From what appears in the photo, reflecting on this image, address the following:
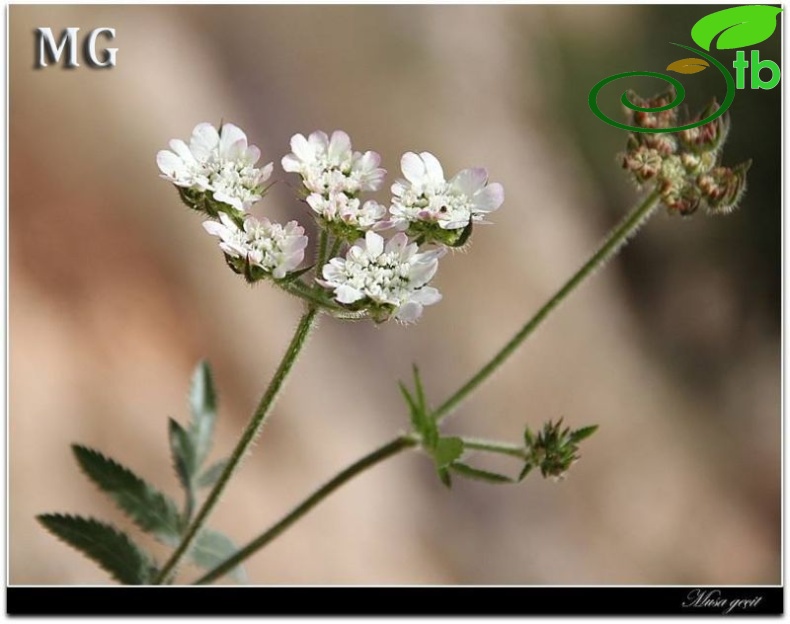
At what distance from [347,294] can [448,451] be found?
1.37ft

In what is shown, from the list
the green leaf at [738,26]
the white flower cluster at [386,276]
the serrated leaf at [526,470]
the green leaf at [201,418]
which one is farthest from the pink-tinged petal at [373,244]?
the green leaf at [738,26]

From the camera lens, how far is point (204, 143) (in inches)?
87.7

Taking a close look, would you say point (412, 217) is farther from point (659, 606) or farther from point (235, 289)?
point (235, 289)

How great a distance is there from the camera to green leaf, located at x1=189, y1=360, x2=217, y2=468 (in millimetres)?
2748

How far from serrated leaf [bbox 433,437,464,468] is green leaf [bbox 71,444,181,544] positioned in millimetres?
920

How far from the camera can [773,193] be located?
4719mm

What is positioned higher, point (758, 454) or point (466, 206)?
point (466, 206)

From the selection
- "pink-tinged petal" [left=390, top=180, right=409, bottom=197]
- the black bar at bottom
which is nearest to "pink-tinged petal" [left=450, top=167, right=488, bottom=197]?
"pink-tinged petal" [left=390, top=180, right=409, bottom=197]

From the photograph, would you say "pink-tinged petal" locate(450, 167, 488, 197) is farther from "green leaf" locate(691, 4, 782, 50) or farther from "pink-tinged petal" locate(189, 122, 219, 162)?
"green leaf" locate(691, 4, 782, 50)

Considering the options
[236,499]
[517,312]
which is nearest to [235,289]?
[236,499]

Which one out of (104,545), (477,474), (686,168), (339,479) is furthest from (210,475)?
(686,168)

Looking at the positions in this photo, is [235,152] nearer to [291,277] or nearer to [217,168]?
[217,168]

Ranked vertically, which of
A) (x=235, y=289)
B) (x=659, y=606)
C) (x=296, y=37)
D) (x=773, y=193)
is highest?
(x=296, y=37)

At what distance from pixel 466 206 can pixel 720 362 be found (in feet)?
13.0
